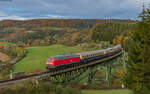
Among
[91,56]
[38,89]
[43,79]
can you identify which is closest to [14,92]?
[38,89]

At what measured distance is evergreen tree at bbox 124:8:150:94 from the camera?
18.3 metres

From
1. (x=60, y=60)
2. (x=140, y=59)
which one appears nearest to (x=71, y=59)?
(x=60, y=60)

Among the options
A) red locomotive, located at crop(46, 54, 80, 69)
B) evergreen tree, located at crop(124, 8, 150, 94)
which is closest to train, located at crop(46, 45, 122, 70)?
red locomotive, located at crop(46, 54, 80, 69)

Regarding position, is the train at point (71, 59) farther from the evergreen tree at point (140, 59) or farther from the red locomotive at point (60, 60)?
the evergreen tree at point (140, 59)

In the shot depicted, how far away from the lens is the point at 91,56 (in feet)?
127

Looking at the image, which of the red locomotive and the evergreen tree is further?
the red locomotive

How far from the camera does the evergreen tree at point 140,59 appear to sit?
60.0 ft

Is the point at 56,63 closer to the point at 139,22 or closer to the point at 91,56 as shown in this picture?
the point at 91,56

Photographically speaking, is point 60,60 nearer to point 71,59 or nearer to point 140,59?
point 71,59

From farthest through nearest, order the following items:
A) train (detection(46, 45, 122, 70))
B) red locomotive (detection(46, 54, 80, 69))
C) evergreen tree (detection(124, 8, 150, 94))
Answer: train (detection(46, 45, 122, 70)) < red locomotive (detection(46, 54, 80, 69)) < evergreen tree (detection(124, 8, 150, 94))

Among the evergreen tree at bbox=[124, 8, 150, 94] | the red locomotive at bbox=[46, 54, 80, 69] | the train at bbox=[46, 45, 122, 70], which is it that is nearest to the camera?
the evergreen tree at bbox=[124, 8, 150, 94]

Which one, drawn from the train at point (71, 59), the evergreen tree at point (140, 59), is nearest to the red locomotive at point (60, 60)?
the train at point (71, 59)

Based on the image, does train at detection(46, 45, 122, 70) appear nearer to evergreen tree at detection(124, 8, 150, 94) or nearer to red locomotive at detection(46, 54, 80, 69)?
red locomotive at detection(46, 54, 80, 69)

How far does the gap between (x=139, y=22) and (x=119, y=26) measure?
116 m
